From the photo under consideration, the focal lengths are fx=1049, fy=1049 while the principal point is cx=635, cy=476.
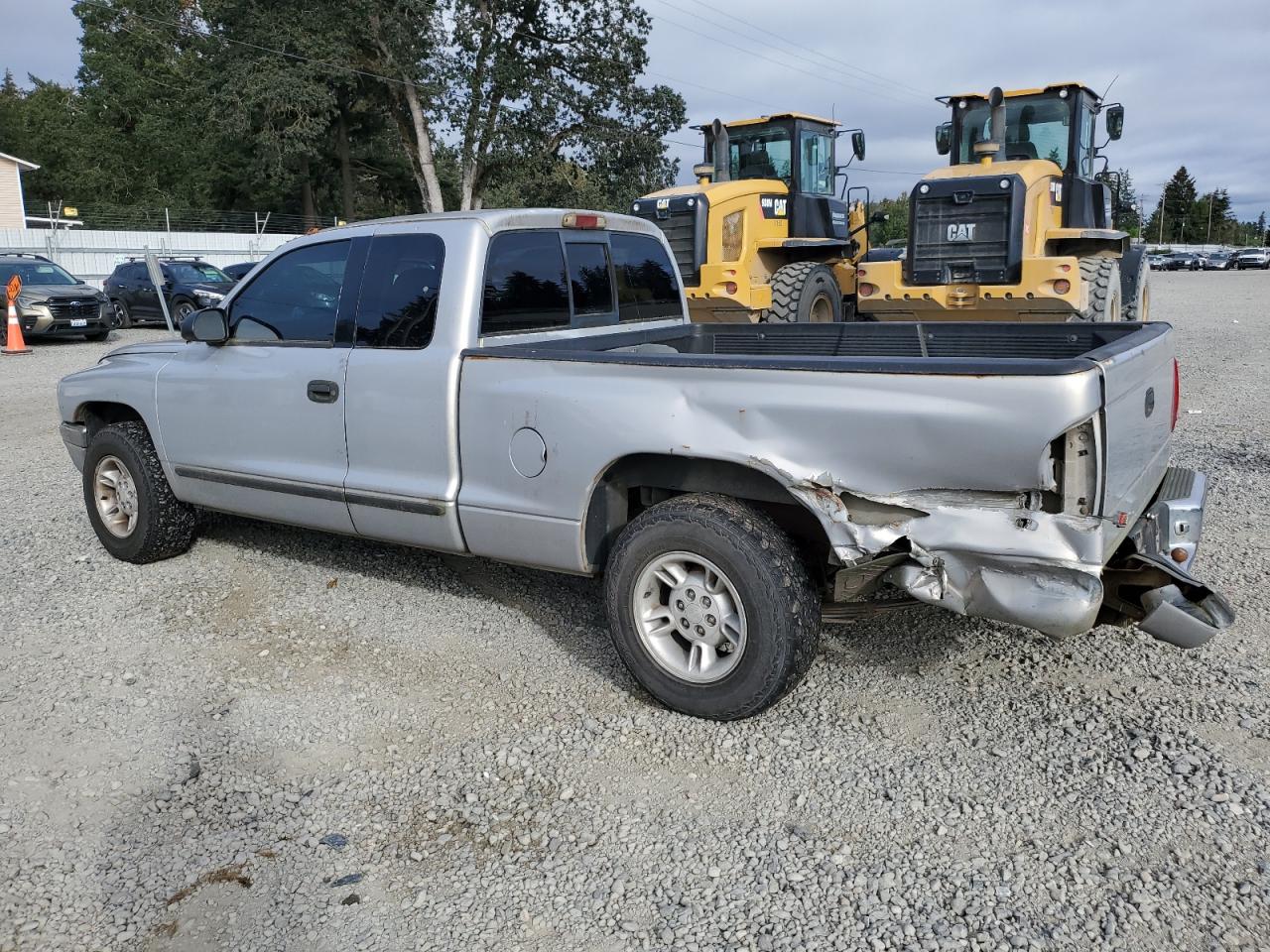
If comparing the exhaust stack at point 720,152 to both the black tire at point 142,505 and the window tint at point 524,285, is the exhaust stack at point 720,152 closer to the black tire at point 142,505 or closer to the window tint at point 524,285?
the window tint at point 524,285

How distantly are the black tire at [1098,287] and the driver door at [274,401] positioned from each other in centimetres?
834

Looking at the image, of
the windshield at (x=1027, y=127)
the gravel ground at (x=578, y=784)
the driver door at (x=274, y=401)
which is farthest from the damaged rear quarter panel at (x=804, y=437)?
the windshield at (x=1027, y=127)

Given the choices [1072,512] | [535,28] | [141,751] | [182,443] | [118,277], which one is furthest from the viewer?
[535,28]

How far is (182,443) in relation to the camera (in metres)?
5.66

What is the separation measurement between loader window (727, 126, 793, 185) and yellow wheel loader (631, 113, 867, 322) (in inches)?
0.5

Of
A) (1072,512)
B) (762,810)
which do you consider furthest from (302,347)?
(1072,512)

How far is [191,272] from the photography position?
74.9 feet

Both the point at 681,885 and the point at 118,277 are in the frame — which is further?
the point at 118,277

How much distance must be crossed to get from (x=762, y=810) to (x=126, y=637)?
3246mm

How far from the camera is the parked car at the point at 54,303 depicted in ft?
63.1

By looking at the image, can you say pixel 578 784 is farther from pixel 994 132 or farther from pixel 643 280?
pixel 994 132

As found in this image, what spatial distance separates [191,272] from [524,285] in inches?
807

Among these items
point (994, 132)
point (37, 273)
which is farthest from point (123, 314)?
point (994, 132)

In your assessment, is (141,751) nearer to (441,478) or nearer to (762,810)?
(441,478)
